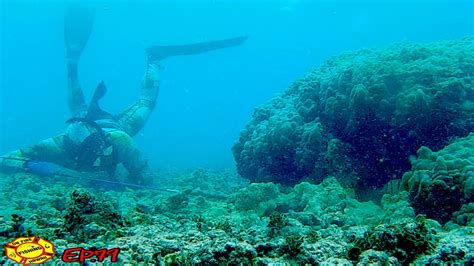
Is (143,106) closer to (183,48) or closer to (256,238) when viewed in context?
(183,48)

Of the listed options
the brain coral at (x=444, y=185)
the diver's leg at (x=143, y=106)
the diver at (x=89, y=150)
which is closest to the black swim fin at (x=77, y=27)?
the diver's leg at (x=143, y=106)

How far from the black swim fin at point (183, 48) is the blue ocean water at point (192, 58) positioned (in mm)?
10775

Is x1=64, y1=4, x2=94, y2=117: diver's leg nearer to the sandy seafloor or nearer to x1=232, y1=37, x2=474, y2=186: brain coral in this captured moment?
x1=232, y1=37, x2=474, y2=186: brain coral

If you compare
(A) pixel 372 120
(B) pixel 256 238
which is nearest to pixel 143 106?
(A) pixel 372 120

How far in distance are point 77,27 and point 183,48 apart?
5668 mm

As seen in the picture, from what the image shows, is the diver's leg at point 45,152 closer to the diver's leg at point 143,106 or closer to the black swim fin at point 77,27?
the diver's leg at point 143,106

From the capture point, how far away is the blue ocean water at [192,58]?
45531 millimetres

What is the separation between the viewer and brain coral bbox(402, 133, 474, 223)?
345 centimetres

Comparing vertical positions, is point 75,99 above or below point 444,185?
above

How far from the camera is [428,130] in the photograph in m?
5.26

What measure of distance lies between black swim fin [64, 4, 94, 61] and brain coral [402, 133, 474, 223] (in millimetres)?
16053

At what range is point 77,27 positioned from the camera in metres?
17.9

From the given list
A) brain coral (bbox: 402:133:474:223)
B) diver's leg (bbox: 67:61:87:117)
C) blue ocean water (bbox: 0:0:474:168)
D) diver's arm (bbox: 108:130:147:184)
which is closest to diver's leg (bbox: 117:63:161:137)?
diver's leg (bbox: 67:61:87:117)

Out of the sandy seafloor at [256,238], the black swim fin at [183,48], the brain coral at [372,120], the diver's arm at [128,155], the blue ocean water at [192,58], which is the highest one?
the blue ocean water at [192,58]
